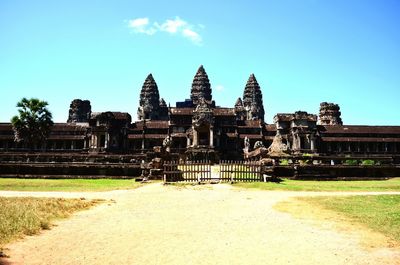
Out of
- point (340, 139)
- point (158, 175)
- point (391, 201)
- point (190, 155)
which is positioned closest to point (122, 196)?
point (158, 175)

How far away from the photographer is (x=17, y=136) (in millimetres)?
53000

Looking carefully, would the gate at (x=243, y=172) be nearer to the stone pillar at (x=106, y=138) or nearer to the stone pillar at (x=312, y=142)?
the stone pillar at (x=312, y=142)

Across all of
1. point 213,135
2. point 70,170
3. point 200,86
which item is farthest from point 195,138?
point 200,86

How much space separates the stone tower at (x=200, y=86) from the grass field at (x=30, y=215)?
2939 inches

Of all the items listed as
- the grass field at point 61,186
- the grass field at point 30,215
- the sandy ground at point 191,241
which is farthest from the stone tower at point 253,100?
the sandy ground at point 191,241

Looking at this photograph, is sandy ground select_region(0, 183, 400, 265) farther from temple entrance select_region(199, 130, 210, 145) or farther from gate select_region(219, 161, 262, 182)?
temple entrance select_region(199, 130, 210, 145)

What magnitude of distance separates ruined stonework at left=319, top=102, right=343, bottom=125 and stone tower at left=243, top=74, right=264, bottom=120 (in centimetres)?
1665

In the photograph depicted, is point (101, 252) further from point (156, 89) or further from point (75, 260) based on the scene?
point (156, 89)

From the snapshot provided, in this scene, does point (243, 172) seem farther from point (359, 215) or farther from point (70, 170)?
point (70, 170)

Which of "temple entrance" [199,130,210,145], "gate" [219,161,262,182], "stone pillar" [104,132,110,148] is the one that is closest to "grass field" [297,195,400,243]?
"gate" [219,161,262,182]

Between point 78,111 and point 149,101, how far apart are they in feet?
69.0

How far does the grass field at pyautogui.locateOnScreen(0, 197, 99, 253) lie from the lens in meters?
8.74

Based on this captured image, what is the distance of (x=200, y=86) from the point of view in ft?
291

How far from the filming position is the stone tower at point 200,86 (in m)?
87.9
